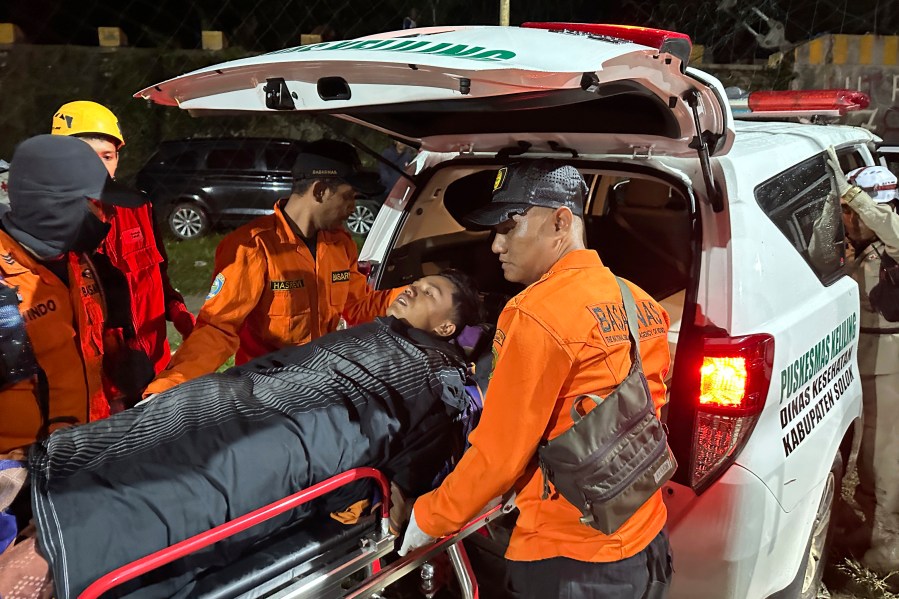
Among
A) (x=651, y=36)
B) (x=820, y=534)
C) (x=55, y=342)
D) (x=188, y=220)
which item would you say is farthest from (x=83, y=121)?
(x=188, y=220)

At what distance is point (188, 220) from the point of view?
452 inches

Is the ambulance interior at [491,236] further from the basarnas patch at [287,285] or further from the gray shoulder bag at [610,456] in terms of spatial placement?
the gray shoulder bag at [610,456]

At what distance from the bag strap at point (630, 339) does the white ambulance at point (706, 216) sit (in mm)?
489

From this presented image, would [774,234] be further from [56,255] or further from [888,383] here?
[56,255]

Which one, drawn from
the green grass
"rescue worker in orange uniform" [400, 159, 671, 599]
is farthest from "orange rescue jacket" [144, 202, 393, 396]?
the green grass

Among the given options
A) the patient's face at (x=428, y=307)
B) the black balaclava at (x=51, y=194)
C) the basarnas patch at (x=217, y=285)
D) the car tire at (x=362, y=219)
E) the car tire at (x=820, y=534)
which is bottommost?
the car tire at (x=362, y=219)

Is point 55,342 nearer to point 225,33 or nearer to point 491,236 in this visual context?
point 491,236

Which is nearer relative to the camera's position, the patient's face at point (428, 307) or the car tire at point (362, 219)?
the patient's face at point (428, 307)

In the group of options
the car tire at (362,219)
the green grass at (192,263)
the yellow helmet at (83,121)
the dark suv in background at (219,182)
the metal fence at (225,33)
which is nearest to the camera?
the yellow helmet at (83,121)

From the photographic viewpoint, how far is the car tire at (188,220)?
11430 mm

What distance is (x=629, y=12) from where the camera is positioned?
15.5 meters

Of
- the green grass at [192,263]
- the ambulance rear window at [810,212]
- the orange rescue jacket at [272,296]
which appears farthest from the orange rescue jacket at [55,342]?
the green grass at [192,263]

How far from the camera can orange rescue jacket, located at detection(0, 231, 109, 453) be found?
7.41 ft

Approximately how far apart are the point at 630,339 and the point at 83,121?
3.08 m
